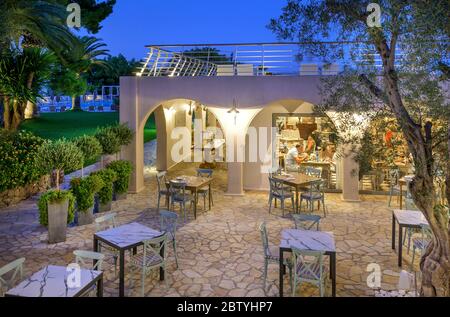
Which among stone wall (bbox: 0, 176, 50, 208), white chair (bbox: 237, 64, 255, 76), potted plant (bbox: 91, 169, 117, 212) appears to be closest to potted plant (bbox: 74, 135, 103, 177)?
potted plant (bbox: 91, 169, 117, 212)

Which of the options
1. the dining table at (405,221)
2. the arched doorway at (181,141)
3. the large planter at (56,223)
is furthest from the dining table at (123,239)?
the arched doorway at (181,141)

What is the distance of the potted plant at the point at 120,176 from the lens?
44.7ft

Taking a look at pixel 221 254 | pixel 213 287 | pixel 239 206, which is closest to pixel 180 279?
pixel 213 287

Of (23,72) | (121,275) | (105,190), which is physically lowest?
(121,275)

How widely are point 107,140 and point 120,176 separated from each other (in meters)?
1.40

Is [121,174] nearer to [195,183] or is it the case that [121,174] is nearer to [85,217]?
[85,217]

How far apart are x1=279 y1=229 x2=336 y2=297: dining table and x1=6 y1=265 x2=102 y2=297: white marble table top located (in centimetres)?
312

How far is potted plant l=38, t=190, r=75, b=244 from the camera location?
9820mm

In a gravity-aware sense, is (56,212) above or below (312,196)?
below

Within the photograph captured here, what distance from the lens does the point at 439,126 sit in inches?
258

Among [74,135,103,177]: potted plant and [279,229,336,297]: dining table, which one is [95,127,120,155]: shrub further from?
[279,229,336,297]: dining table

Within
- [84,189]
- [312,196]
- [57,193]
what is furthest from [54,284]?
[312,196]

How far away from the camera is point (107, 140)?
13.3 metres

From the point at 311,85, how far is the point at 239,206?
521cm
